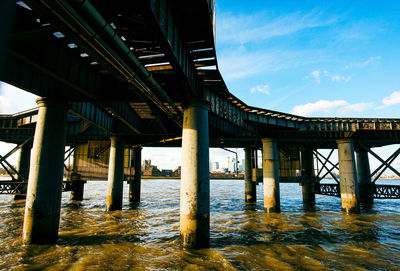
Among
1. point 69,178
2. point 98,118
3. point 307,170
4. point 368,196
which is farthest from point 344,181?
point 69,178

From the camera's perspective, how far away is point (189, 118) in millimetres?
12695

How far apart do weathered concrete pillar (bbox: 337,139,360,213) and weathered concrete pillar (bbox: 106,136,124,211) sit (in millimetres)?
22360

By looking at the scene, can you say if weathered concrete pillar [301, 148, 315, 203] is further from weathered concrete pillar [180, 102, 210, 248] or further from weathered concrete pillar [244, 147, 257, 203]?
weathered concrete pillar [180, 102, 210, 248]

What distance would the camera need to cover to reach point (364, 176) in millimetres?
32062

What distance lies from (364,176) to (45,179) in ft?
124

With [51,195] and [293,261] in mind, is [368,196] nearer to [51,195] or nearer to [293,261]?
[293,261]

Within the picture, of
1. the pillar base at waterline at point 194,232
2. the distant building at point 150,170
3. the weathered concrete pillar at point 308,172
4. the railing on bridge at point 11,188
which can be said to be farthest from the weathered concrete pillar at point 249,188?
the distant building at point 150,170

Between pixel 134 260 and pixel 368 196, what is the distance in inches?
1316

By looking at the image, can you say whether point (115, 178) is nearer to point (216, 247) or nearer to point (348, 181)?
point (216, 247)

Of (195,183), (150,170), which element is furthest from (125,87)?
(150,170)

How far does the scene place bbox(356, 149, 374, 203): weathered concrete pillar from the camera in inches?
1215

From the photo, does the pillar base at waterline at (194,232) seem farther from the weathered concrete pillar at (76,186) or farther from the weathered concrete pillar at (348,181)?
the weathered concrete pillar at (76,186)

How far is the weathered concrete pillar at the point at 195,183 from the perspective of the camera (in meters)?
11.1

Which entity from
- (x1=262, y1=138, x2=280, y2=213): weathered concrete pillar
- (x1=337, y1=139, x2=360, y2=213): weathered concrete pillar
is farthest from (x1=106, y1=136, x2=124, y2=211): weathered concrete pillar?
(x1=337, y1=139, x2=360, y2=213): weathered concrete pillar
